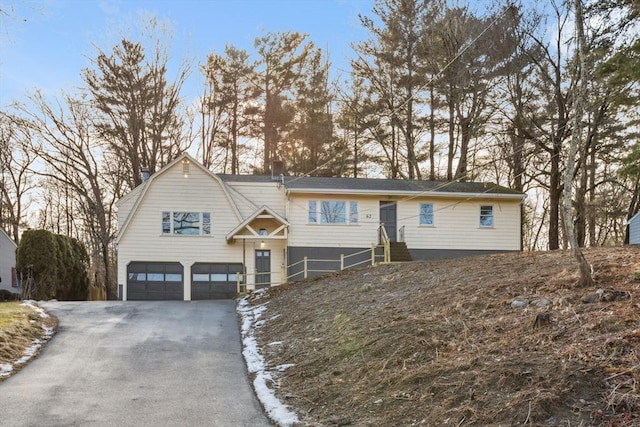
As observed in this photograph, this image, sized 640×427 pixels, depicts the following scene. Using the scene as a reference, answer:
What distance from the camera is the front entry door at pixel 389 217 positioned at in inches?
827

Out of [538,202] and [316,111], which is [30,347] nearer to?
[316,111]

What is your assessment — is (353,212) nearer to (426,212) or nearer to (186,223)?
(426,212)

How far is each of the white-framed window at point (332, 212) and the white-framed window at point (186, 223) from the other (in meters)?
4.30

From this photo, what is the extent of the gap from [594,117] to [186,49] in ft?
68.3

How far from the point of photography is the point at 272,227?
20.8 meters

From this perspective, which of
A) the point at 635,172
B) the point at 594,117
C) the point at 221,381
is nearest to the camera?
the point at 221,381

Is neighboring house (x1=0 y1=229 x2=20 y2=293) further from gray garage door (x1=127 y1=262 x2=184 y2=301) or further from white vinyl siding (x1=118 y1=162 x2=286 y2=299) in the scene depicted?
white vinyl siding (x1=118 y1=162 x2=286 y2=299)

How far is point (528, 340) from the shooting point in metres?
5.80

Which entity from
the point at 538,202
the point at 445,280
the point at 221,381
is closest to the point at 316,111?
the point at 538,202

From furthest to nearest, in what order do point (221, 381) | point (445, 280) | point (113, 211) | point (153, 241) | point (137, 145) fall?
1. point (113, 211)
2. point (137, 145)
3. point (153, 241)
4. point (445, 280)
5. point (221, 381)

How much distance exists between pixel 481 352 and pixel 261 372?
3.83 meters

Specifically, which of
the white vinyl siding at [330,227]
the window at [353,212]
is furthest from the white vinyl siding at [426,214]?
the window at [353,212]

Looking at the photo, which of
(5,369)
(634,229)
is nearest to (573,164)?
(5,369)

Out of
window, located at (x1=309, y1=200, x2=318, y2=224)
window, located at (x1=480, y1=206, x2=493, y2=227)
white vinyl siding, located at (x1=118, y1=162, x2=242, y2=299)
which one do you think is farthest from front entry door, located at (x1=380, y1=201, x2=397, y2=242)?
white vinyl siding, located at (x1=118, y1=162, x2=242, y2=299)
